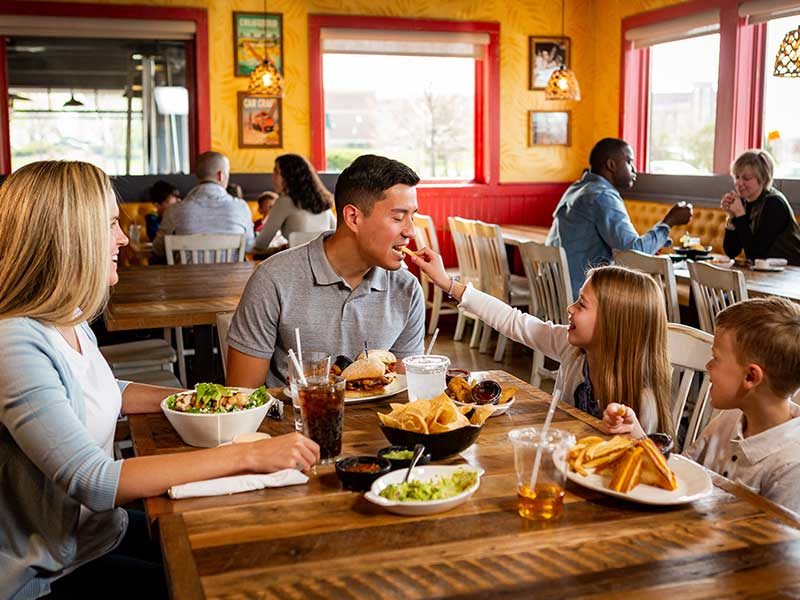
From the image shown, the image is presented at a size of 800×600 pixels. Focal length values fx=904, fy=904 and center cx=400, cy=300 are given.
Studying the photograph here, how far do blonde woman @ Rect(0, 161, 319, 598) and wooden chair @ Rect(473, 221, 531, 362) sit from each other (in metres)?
4.43

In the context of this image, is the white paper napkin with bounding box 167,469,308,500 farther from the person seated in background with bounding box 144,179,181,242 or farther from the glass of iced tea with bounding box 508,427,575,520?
the person seated in background with bounding box 144,179,181,242

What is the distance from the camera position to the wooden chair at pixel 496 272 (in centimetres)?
614

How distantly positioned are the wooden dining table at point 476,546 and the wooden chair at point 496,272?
454cm

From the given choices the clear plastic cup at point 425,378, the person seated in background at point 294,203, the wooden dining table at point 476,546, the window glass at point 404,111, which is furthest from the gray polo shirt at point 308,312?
the window glass at point 404,111

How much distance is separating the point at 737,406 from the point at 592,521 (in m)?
0.70

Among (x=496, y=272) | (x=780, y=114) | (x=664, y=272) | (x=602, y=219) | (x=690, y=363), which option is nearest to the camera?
(x=690, y=363)

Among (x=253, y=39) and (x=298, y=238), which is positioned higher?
(x=253, y=39)

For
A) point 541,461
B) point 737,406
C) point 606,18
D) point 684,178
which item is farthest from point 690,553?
point 606,18

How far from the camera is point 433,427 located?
1.73 m

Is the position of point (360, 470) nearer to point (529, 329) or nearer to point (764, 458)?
point (764, 458)

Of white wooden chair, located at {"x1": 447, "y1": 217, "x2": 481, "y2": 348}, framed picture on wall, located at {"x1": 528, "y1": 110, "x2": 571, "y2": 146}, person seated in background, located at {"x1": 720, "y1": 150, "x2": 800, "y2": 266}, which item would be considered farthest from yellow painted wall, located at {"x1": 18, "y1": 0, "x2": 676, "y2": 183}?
person seated in background, located at {"x1": 720, "y1": 150, "x2": 800, "y2": 266}

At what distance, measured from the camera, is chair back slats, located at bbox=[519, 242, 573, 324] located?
4.99 meters

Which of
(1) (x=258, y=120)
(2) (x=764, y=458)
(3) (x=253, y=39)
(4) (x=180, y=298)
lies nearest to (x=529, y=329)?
(2) (x=764, y=458)

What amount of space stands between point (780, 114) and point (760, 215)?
1944 millimetres
